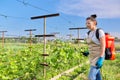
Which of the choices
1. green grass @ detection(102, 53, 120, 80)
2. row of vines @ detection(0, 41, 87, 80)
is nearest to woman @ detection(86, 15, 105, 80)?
row of vines @ detection(0, 41, 87, 80)

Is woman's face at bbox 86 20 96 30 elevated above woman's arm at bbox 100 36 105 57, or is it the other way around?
woman's face at bbox 86 20 96 30

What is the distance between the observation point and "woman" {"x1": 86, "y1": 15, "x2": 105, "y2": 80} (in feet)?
18.7

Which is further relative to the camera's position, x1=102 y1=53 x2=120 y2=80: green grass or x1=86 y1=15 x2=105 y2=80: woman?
x1=102 y1=53 x2=120 y2=80: green grass

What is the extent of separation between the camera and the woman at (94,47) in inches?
225

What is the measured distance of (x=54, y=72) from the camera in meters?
8.88

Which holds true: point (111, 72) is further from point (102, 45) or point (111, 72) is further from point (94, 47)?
point (102, 45)

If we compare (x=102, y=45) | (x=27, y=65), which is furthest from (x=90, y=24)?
(x=27, y=65)

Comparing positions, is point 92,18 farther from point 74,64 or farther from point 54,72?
point 74,64

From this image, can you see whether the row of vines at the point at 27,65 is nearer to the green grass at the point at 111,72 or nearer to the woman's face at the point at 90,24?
the green grass at the point at 111,72

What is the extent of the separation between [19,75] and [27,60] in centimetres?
74

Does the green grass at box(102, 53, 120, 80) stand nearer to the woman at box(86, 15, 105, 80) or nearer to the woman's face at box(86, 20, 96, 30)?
the woman at box(86, 15, 105, 80)

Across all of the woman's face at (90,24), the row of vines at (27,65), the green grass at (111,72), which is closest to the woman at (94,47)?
the woman's face at (90,24)

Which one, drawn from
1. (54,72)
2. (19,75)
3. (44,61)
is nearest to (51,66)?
(54,72)

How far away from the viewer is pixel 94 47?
5.92 meters
